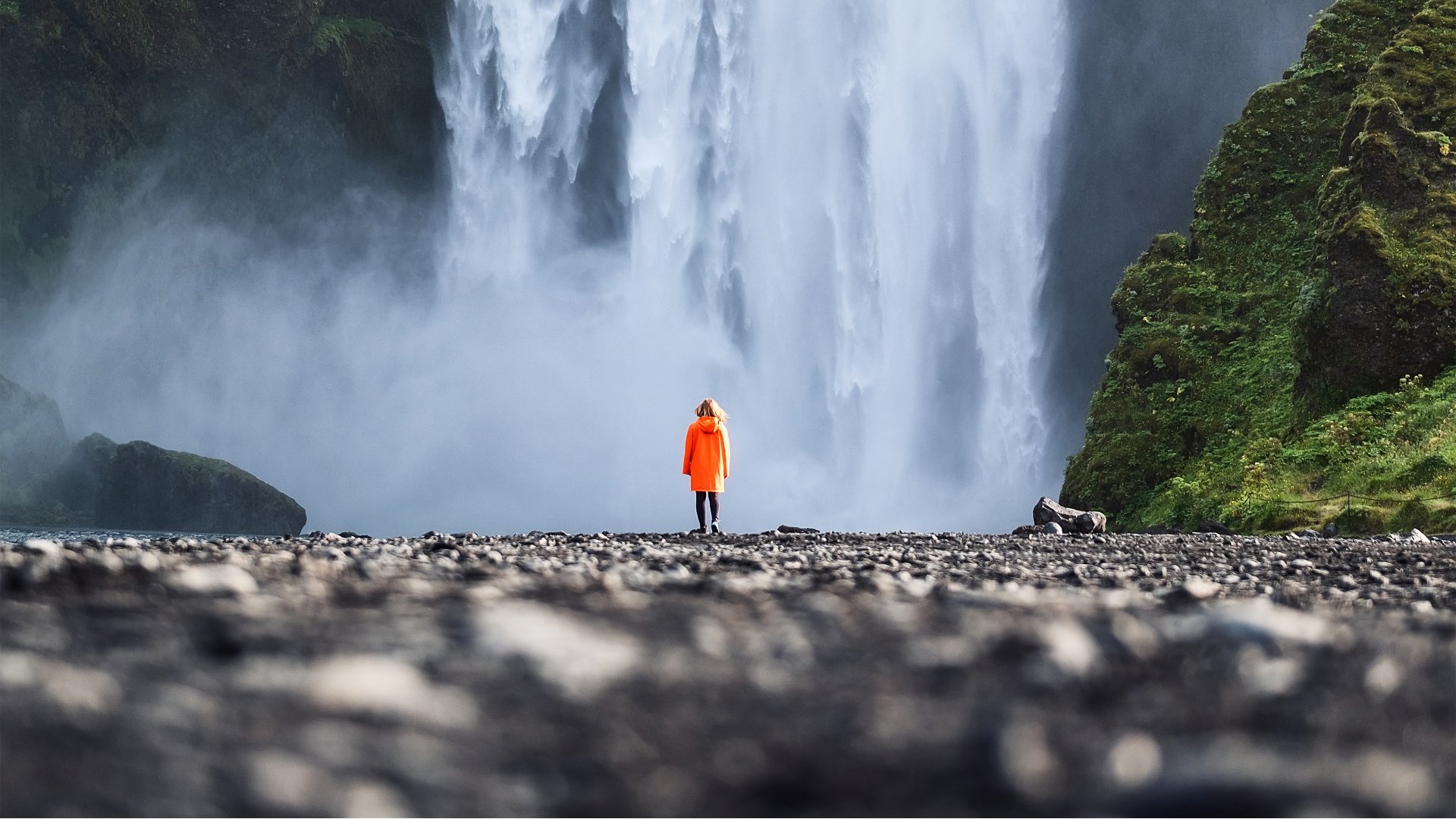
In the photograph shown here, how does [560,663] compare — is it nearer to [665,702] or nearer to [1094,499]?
[665,702]

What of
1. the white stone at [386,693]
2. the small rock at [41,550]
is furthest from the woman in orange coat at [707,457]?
the white stone at [386,693]

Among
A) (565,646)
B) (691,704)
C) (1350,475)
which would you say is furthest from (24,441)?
(691,704)

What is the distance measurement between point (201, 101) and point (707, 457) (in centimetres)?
4087

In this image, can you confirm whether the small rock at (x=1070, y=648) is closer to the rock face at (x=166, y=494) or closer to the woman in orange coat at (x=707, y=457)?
the woman in orange coat at (x=707, y=457)

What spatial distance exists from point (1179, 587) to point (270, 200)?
50591 millimetres

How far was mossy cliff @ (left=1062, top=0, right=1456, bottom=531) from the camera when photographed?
1925 cm

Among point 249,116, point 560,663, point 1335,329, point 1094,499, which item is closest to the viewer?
point 560,663

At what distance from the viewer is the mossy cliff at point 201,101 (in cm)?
4262

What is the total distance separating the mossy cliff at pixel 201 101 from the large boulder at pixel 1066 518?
3519 centimetres

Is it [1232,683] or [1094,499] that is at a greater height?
[1094,499]

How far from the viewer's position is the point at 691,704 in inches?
78.9

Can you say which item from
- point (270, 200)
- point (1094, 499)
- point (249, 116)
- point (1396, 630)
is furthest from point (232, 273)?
point (1396, 630)

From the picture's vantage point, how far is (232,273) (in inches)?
1998

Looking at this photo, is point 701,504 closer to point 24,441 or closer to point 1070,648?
point 1070,648
